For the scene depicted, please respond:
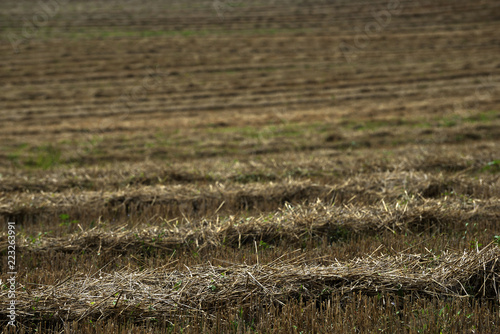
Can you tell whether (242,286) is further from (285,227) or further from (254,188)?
(254,188)

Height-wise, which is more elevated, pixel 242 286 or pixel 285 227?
pixel 242 286

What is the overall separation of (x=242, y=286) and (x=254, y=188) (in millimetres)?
3132

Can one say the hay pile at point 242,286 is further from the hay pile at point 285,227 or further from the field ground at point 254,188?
the hay pile at point 285,227

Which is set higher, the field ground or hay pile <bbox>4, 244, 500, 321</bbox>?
hay pile <bbox>4, 244, 500, 321</bbox>

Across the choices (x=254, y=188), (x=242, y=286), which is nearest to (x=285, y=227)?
(x=242, y=286)

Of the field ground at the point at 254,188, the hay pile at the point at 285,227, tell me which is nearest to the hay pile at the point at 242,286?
the field ground at the point at 254,188

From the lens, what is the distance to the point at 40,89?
17.8 m

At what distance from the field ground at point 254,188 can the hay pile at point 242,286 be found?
0.02m

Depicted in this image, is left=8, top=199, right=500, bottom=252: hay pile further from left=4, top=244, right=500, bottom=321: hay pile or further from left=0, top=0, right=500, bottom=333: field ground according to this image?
left=4, top=244, right=500, bottom=321: hay pile

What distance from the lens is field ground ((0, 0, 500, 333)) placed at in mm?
3447

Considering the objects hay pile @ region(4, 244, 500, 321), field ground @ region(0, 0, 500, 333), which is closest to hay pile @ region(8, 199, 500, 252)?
field ground @ region(0, 0, 500, 333)

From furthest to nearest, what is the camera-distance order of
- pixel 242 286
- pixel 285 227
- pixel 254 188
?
pixel 254 188
pixel 285 227
pixel 242 286

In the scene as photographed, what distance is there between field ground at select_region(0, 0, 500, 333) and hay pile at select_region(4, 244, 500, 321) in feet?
0.06

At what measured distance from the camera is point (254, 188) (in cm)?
667
